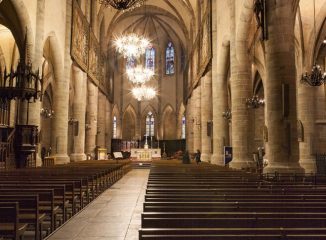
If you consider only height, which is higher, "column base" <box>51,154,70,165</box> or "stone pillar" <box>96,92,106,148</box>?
"stone pillar" <box>96,92,106,148</box>

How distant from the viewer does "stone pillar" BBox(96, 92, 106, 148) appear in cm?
3391

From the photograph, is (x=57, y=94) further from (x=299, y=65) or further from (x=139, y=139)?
(x=139, y=139)

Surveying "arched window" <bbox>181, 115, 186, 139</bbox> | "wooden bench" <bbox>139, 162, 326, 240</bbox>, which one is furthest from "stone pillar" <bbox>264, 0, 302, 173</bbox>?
"arched window" <bbox>181, 115, 186, 139</bbox>

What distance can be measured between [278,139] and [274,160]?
1.99 ft

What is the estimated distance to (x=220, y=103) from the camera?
65.1ft

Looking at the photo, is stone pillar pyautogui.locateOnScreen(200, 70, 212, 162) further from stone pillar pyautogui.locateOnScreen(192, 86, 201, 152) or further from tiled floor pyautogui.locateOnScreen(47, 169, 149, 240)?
tiled floor pyautogui.locateOnScreen(47, 169, 149, 240)

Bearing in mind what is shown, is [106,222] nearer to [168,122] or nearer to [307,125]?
[307,125]

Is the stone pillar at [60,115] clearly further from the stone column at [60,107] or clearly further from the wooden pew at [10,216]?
the wooden pew at [10,216]

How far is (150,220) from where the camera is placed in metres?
3.21

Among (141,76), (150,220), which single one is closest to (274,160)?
(150,220)

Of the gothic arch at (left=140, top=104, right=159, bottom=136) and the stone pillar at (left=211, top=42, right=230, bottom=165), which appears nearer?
the stone pillar at (left=211, top=42, right=230, bottom=165)

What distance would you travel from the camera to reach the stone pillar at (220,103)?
19438mm

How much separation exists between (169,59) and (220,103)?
77.5 ft

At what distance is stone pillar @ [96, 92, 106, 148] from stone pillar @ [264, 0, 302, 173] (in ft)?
81.9
